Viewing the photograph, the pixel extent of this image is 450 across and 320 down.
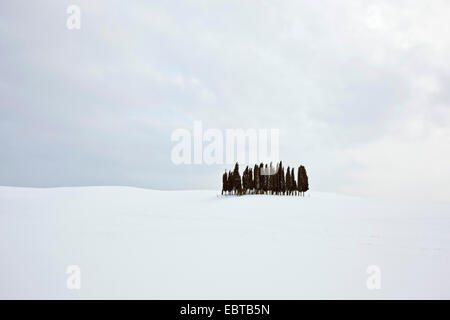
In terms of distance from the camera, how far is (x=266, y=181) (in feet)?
148

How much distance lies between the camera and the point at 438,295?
6.46m

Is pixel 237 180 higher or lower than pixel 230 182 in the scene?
higher

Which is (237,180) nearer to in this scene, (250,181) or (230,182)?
(230,182)

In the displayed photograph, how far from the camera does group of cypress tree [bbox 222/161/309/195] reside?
44.6 m

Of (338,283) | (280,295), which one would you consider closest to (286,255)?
(338,283)

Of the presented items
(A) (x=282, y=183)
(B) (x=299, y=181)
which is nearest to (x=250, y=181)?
(A) (x=282, y=183)

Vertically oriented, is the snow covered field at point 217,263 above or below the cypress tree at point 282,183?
below

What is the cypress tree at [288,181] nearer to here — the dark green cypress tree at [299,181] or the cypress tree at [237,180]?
the dark green cypress tree at [299,181]

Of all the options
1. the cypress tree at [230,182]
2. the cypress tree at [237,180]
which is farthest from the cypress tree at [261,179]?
the cypress tree at [230,182]

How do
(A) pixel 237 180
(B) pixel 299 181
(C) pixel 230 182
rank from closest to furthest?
1. (A) pixel 237 180
2. (C) pixel 230 182
3. (B) pixel 299 181

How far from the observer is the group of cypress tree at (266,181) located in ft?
146
